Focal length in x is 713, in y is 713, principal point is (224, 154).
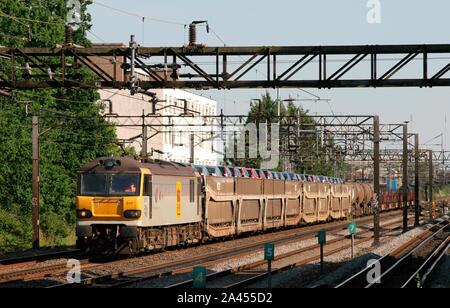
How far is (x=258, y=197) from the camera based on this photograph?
37.4 metres

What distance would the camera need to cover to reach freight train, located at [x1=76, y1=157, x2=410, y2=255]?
2362 cm

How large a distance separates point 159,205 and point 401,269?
8.58 metres

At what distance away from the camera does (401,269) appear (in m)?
24.0

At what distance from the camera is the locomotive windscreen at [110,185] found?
2375 centimetres

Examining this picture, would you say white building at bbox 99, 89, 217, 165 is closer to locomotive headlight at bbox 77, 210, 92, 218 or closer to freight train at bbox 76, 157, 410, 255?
freight train at bbox 76, 157, 410, 255

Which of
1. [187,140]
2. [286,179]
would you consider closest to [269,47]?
[286,179]

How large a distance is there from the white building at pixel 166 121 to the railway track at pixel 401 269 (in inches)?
1192

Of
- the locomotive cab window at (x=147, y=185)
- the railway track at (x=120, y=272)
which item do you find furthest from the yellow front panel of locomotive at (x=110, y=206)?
the railway track at (x=120, y=272)

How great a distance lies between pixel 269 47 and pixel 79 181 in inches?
309

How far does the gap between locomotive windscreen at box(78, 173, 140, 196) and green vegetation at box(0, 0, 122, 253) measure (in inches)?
421

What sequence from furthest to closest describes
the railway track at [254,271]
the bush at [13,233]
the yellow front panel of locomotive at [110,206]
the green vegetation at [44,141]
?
the green vegetation at [44,141], the bush at [13,233], the yellow front panel of locomotive at [110,206], the railway track at [254,271]

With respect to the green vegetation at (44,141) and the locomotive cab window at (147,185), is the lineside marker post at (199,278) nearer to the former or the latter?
the locomotive cab window at (147,185)

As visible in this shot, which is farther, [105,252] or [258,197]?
[258,197]
